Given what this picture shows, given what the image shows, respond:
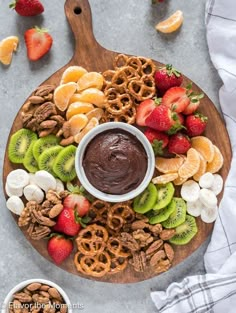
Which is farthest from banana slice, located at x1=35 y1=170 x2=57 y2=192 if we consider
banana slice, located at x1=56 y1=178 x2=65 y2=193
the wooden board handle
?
the wooden board handle

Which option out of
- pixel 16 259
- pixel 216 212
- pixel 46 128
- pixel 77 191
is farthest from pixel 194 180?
pixel 16 259

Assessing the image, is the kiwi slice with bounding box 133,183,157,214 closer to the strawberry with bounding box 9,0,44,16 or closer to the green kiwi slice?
the green kiwi slice

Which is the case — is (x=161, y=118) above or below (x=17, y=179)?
above

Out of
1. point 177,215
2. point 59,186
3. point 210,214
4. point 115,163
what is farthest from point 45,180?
point 210,214

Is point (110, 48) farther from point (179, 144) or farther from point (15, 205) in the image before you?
point (15, 205)

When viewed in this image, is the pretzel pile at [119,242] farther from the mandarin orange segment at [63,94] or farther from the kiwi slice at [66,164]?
the mandarin orange segment at [63,94]

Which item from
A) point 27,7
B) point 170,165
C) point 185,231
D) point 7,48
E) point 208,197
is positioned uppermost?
point 27,7

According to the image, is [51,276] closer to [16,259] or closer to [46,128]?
[16,259]
